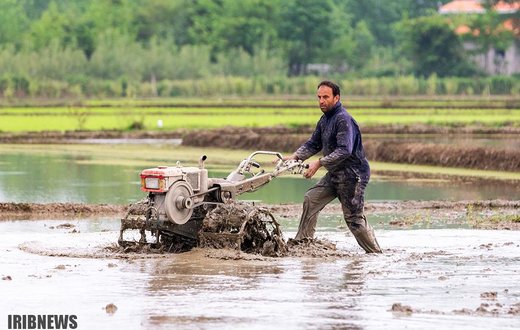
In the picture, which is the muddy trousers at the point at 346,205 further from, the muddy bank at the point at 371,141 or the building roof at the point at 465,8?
the building roof at the point at 465,8

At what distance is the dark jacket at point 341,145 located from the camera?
12.7 metres

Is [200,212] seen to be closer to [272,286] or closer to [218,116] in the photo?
[272,286]

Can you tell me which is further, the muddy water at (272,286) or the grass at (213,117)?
the grass at (213,117)

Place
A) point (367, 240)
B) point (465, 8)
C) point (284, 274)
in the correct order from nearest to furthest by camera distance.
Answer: point (284, 274), point (367, 240), point (465, 8)

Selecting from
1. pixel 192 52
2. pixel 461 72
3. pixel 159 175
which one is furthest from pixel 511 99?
pixel 159 175

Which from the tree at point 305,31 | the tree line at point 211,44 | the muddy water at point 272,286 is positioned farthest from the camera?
the tree at point 305,31

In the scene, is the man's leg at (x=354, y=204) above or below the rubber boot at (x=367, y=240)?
above

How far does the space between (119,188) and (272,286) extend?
10.9m

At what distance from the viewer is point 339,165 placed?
42.5 feet

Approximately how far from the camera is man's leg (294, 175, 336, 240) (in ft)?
43.3

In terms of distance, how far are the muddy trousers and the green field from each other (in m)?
25.8

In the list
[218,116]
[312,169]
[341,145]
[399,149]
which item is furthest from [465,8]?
[312,169]

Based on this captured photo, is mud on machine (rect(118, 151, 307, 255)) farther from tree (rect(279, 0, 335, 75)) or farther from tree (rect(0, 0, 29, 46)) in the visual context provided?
tree (rect(279, 0, 335, 75))

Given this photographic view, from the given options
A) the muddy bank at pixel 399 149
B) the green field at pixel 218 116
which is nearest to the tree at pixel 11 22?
the green field at pixel 218 116
